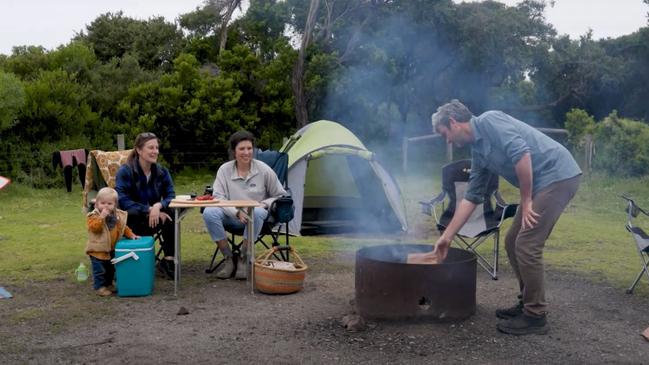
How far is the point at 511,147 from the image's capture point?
138 inches

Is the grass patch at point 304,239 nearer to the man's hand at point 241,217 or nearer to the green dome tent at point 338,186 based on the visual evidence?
the green dome tent at point 338,186

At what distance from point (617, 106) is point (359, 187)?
16.3 metres

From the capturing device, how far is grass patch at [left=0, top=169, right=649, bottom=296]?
548 centimetres

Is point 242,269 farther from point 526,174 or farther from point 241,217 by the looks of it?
point 526,174

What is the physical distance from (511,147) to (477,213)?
2.28 meters

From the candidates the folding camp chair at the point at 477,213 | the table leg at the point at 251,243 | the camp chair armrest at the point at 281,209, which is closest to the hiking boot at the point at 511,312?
the folding camp chair at the point at 477,213

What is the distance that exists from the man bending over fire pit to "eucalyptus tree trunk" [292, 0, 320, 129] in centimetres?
1019

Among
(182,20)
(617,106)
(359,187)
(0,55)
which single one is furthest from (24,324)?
(617,106)

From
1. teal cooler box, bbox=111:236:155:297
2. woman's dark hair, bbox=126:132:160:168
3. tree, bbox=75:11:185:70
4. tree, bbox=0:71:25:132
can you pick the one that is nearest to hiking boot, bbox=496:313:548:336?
teal cooler box, bbox=111:236:155:297

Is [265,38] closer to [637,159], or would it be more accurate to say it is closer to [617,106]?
[637,159]

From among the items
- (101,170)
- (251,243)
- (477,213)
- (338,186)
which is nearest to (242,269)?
(251,243)

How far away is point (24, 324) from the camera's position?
3914 mm

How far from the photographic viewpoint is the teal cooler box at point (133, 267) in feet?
14.8

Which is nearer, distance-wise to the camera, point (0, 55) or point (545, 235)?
point (545, 235)
